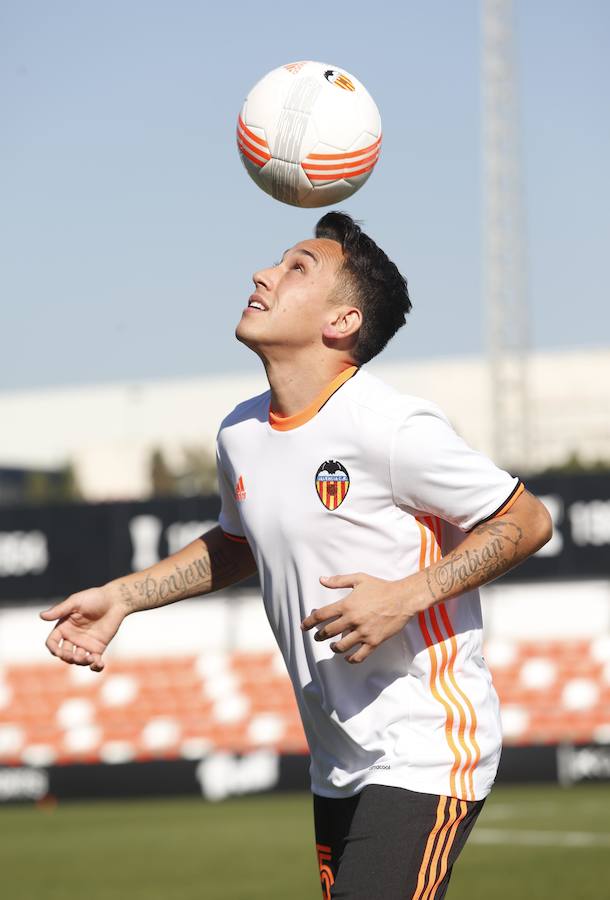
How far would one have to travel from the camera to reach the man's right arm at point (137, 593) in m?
4.29

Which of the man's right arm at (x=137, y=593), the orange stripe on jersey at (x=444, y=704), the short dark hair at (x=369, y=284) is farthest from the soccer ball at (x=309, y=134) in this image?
the orange stripe on jersey at (x=444, y=704)

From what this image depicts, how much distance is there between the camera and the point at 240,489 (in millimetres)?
4297

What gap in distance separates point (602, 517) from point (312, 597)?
14798 millimetres

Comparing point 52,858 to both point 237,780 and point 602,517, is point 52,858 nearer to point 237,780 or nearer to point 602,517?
point 237,780

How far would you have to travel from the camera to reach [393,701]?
3.95m

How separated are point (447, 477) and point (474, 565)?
9.6 inches

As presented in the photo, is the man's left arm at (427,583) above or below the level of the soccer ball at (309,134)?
below

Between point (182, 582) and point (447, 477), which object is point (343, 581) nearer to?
point (447, 477)

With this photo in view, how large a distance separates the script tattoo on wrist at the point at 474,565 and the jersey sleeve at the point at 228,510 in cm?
96

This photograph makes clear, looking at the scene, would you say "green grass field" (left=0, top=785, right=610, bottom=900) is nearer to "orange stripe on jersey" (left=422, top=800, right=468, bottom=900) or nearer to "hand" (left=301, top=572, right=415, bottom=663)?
"orange stripe on jersey" (left=422, top=800, right=468, bottom=900)

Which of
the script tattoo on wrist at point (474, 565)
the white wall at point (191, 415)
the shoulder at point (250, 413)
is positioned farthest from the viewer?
the white wall at point (191, 415)

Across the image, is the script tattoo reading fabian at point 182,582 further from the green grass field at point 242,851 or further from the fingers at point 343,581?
the green grass field at point 242,851

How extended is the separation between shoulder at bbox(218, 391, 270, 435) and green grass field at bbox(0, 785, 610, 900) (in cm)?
677

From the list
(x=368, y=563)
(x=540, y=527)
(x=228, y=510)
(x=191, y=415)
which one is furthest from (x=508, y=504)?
(x=191, y=415)
